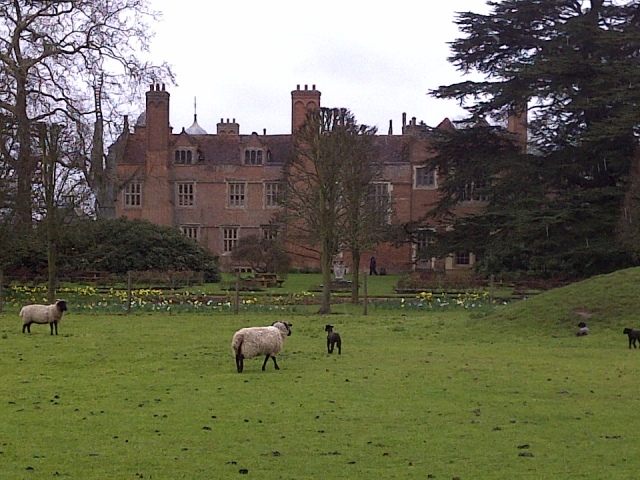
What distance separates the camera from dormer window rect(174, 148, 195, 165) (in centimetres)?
7088

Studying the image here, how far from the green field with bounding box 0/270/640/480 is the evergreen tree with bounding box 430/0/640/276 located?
1955 centimetres

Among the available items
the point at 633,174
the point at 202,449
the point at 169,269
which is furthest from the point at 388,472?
the point at 169,269

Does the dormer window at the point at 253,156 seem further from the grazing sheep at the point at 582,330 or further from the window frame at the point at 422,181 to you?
the grazing sheep at the point at 582,330

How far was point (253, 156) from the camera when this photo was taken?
71375mm

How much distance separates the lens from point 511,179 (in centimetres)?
4466

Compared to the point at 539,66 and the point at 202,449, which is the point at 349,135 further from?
the point at 202,449

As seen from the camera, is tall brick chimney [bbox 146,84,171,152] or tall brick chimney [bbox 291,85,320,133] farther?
tall brick chimney [bbox 291,85,320,133]

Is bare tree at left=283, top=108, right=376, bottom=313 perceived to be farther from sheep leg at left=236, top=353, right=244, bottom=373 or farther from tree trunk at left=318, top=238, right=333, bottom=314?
sheep leg at left=236, top=353, right=244, bottom=373

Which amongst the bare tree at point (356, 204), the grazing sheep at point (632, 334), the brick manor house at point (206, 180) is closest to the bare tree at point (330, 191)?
the bare tree at point (356, 204)

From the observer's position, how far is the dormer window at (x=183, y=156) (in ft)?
233

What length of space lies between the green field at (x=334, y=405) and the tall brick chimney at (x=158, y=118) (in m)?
48.5

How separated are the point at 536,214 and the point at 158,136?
35.5 metres

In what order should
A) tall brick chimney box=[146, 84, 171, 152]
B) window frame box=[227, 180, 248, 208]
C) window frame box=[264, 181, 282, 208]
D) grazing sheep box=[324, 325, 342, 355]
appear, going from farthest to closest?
window frame box=[227, 180, 248, 208], window frame box=[264, 181, 282, 208], tall brick chimney box=[146, 84, 171, 152], grazing sheep box=[324, 325, 342, 355]

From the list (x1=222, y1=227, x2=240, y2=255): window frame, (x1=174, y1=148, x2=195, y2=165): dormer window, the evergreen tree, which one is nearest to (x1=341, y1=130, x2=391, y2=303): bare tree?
the evergreen tree
